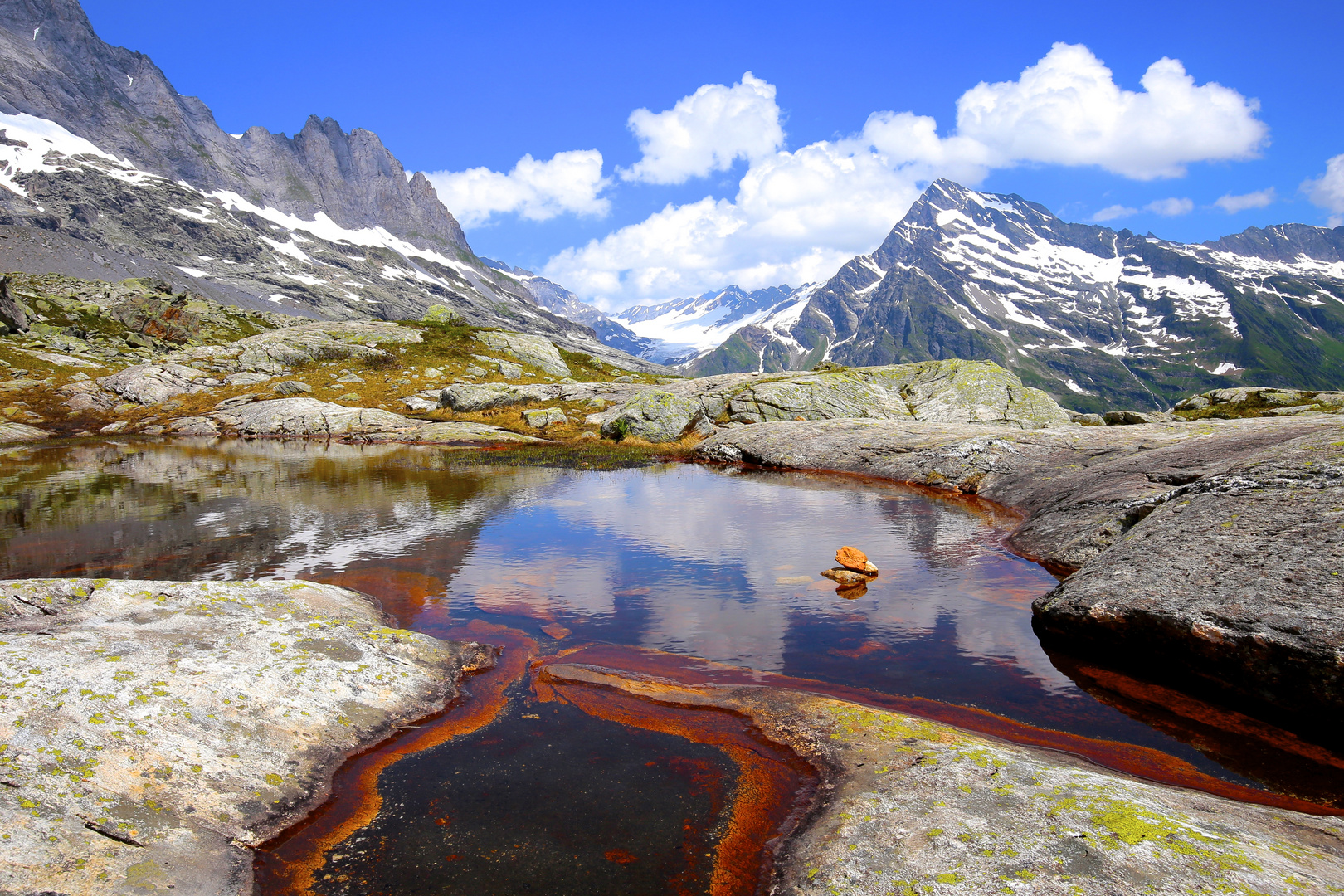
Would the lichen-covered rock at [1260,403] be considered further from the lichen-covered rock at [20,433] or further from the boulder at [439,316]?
the boulder at [439,316]

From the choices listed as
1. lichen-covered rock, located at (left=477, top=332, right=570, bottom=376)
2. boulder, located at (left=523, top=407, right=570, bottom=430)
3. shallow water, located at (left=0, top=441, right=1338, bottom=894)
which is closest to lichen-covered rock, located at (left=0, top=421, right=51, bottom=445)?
shallow water, located at (left=0, top=441, right=1338, bottom=894)

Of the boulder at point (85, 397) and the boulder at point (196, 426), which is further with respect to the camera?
the boulder at point (85, 397)

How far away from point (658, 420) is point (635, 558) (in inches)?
1683

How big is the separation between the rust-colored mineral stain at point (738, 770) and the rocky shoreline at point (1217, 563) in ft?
30.3

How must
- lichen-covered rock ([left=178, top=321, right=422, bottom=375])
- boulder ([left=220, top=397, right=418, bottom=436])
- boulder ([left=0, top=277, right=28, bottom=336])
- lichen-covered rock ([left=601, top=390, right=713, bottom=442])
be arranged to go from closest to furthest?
lichen-covered rock ([left=601, top=390, right=713, bottom=442]) < boulder ([left=220, top=397, right=418, bottom=436]) < lichen-covered rock ([left=178, top=321, right=422, bottom=375]) < boulder ([left=0, top=277, right=28, bottom=336])

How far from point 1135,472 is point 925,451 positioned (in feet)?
61.1

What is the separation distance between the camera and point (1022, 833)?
8172 millimetres

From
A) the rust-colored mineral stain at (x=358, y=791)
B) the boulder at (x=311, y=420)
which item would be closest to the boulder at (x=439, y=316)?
the boulder at (x=311, y=420)

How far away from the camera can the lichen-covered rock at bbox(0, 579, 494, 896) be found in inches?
304

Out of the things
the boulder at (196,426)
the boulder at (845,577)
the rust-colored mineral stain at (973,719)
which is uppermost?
the boulder at (196,426)

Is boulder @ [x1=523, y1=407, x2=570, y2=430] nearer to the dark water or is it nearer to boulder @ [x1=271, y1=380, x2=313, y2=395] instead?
boulder @ [x1=271, y1=380, x2=313, y2=395]

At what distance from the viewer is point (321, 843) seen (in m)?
9.06

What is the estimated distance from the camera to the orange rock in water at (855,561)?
2272 cm

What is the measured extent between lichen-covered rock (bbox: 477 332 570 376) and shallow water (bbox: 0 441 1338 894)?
57678 millimetres
